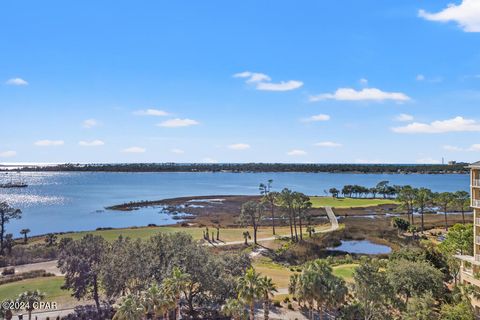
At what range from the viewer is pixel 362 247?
233ft

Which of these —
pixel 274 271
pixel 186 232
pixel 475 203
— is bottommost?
pixel 274 271

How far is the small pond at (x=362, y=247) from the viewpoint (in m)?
67.6

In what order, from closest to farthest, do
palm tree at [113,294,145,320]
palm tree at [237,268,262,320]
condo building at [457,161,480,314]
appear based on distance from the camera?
palm tree at [113,294,145,320], palm tree at [237,268,262,320], condo building at [457,161,480,314]

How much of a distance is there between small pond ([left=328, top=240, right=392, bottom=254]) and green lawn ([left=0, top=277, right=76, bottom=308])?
44701 millimetres

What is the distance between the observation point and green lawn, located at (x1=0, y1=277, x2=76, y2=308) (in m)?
40.7

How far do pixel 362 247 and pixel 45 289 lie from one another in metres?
51.5

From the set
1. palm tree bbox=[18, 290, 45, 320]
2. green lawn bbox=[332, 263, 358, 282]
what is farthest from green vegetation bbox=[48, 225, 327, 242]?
palm tree bbox=[18, 290, 45, 320]

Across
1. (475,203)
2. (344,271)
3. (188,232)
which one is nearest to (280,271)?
(344,271)

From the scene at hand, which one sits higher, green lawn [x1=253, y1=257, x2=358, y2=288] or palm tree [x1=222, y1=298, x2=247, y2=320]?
palm tree [x1=222, y1=298, x2=247, y2=320]

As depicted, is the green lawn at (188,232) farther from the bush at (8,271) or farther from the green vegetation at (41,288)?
the green vegetation at (41,288)

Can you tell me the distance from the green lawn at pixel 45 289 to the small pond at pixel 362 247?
4470 cm

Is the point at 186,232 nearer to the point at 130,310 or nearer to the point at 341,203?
the point at 130,310

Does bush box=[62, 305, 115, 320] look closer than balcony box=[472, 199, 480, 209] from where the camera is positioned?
Yes

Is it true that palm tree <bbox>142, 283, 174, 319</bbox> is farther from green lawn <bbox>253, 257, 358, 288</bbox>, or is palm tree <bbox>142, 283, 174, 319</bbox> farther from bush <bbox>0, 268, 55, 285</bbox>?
bush <bbox>0, 268, 55, 285</bbox>
